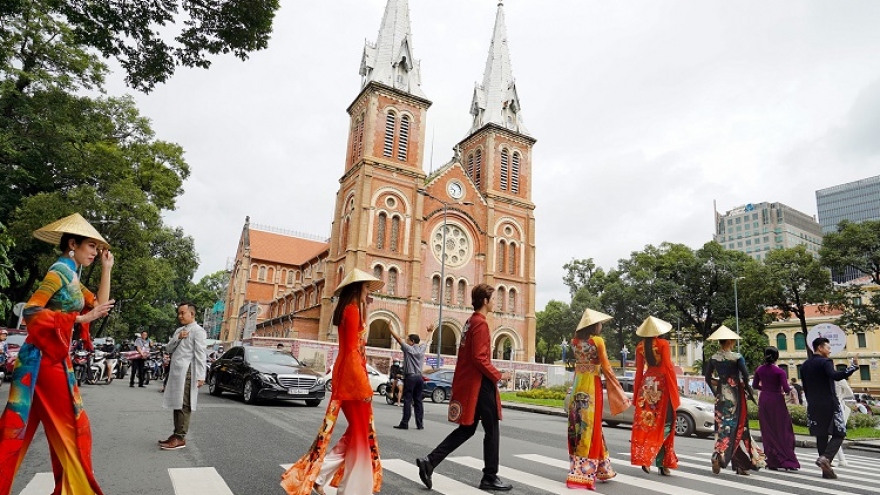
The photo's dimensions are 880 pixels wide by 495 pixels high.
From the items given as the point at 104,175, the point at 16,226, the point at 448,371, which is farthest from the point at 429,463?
the point at 104,175

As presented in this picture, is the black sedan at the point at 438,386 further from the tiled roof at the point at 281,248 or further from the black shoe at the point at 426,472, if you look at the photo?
the tiled roof at the point at 281,248

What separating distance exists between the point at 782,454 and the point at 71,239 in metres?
8.82

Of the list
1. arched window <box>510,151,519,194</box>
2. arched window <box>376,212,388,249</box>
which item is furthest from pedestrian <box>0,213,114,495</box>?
arched window <box>510,151,519,194</box>

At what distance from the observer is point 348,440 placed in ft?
14.2

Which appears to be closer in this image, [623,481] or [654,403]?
[623,481]

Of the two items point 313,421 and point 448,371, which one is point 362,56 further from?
point 313,421

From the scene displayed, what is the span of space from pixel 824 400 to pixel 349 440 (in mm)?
7030

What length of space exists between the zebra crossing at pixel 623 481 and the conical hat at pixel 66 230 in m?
2.05

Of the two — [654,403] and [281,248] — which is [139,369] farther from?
[281,248]

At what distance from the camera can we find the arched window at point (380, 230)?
120ft

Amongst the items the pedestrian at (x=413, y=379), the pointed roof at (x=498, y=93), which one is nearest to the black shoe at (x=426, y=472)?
the pedestrian at (x=413, y=379)

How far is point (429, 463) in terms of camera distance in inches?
193

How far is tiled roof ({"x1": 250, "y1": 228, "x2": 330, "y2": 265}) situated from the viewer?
5806 cm

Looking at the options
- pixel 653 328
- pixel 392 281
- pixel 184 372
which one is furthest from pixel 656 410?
pixel 392 281
